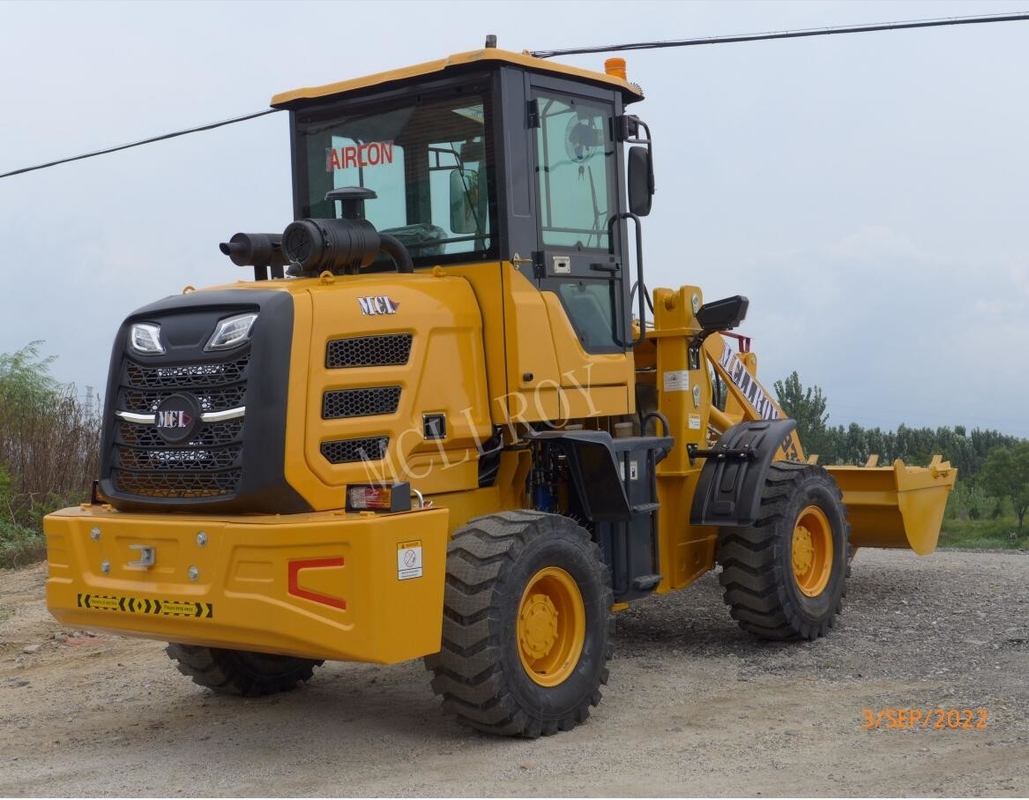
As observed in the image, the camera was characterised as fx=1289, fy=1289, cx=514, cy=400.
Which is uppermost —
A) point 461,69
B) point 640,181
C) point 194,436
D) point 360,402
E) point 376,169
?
point 461,69

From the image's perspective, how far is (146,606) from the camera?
5973 mm

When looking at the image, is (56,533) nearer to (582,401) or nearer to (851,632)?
(582,401)

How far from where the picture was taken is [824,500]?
28.0 feet

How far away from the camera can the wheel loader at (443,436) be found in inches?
228

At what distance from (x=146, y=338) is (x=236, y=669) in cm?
214

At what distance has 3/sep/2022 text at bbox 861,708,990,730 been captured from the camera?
6.26 m

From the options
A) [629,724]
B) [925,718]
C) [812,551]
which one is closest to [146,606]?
[629,724]

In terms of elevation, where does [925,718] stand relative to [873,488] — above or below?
below

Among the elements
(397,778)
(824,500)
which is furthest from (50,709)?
(824,500)

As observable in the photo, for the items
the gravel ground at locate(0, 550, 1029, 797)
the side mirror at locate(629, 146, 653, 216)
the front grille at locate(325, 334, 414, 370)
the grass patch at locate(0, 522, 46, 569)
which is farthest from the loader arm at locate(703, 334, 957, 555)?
the grass patch at locate(0, 522, 46, 569)

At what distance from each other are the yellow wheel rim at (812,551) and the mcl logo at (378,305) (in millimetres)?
3470

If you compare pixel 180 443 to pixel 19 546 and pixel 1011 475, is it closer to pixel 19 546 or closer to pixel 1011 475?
pixel 19 546

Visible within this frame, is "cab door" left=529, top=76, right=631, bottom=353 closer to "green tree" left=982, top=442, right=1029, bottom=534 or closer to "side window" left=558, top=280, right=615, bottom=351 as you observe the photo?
"side window" left=558, top=280, right=615, bottom=351

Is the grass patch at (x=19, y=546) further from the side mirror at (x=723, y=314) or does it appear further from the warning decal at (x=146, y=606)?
the side mirror at (x=723, y=314)
